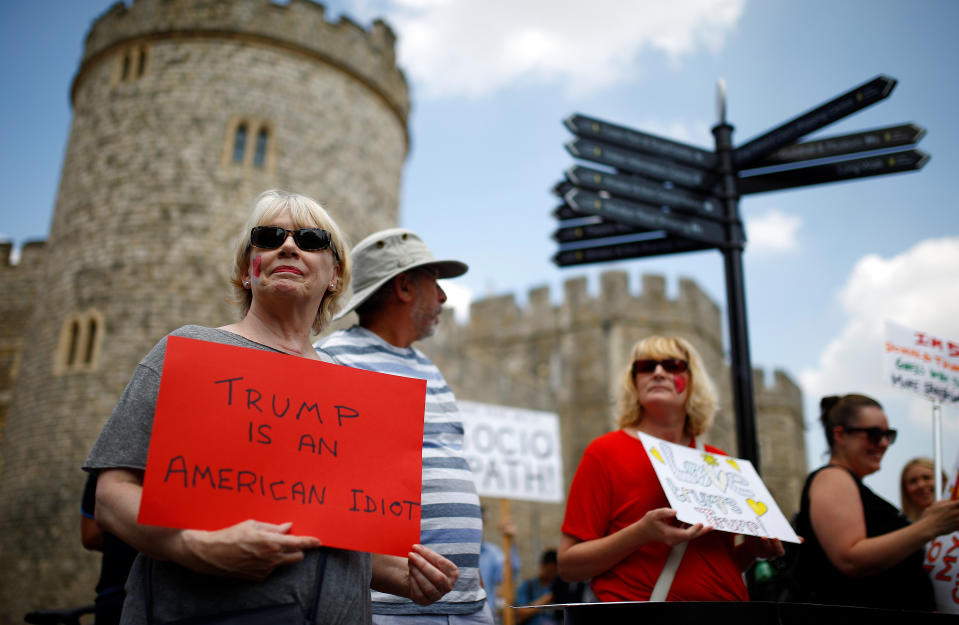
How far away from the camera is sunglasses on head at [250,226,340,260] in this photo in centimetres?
182

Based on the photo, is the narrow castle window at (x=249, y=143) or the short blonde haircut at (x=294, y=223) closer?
the short blonde haircut at (x=294, y=223)

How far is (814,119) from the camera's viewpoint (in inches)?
151

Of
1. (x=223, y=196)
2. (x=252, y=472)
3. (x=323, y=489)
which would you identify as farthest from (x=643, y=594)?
(x=223, y=196)

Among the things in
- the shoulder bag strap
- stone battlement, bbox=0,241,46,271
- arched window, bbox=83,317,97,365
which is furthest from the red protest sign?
stone battlement, bbox=0,241,46,271

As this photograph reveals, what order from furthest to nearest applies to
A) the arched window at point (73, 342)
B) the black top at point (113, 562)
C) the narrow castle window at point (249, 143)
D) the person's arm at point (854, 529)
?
the narrow castle window at point (249, 143) < the arched window at point (73, 342) < the black top at point (113, 562) < the person's arm at point (854, 529)

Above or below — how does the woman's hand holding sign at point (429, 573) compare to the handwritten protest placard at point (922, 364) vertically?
below

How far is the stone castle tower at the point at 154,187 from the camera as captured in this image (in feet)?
33.5

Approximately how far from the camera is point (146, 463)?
1487 mm

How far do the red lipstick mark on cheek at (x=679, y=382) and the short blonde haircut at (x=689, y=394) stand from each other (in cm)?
4

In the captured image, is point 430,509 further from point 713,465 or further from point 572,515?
point 713,465

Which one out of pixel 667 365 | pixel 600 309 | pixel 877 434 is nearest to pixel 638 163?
pixel 667 365

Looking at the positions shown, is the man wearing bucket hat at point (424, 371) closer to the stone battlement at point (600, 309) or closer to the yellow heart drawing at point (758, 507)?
the yellow heart drawing at point (758, 507)

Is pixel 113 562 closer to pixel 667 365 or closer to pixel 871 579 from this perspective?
pixel 667 365

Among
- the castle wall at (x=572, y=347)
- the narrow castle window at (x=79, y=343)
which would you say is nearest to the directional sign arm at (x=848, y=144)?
the narrow castle window at (x=79, y=343)
